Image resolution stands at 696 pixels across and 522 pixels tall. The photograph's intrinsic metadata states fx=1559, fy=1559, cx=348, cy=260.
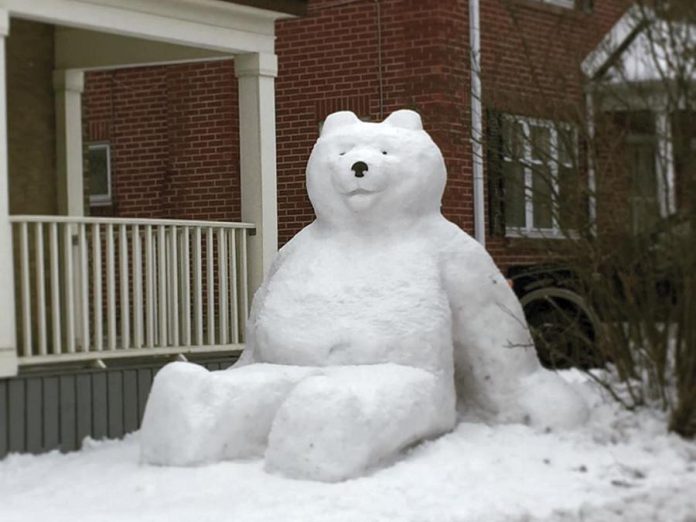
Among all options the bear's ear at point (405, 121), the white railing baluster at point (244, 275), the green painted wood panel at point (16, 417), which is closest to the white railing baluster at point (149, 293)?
the white railing baluster at point (244, 275)

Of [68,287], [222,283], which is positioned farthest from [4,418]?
[222,283]

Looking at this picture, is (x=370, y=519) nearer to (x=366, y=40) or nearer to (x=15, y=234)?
(x=15, y=234)

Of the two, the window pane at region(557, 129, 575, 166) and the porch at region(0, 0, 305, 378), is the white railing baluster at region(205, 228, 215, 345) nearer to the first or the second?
the porch at region(0, 0, 305, 378)

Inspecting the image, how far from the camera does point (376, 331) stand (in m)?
7.83

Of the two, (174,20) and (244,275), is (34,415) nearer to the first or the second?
(244,275)

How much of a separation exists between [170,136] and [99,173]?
1426 millimetres

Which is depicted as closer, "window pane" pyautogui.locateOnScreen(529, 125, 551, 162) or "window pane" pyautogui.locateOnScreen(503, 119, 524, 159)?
"window pane" pyautogui.locateOnScreen(529, 125, 551, 162)

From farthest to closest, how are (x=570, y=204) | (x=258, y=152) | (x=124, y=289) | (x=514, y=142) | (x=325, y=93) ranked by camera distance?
1. (x=325, y=93)
2. (x=258, y=152)
3. (x=124, y=289)
4. (x=514, y=142)
5. (x=570, y=204)

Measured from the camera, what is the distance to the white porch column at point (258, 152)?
11352 millimetres

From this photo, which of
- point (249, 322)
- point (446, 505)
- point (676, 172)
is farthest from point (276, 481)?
point (676, 172)

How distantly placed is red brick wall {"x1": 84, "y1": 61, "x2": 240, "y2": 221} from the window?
92 millimetres

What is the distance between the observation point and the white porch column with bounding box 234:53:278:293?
37.2ft

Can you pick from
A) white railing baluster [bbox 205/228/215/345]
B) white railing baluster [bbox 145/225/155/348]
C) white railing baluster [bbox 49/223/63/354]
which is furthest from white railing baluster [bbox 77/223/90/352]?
white railing baluster [bbox 205/228/215/345]

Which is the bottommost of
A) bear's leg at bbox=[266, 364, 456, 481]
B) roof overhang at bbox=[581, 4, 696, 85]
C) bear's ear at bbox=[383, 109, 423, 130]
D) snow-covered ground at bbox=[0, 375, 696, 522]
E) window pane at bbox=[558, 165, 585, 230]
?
snow-covered ground at bbox=[0, 375, 696, 522]
